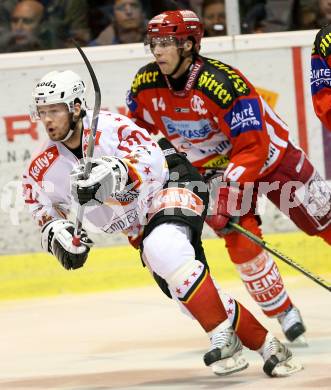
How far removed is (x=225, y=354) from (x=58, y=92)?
109cm

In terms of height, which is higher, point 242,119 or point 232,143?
point 242,119

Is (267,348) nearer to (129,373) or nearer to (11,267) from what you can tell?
(129,373)

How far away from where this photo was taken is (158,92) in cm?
568

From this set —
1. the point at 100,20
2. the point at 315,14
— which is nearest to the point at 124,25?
the point at 100,20

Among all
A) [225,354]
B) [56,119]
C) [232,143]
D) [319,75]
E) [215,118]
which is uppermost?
[56,119]

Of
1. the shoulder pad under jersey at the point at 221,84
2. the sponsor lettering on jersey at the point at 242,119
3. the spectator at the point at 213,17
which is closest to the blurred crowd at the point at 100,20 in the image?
the spectator at the point at 213,17

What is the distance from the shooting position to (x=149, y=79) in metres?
5.72

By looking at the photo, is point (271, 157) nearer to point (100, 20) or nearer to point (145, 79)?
point (145, 79)

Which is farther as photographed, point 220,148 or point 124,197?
point 220,148

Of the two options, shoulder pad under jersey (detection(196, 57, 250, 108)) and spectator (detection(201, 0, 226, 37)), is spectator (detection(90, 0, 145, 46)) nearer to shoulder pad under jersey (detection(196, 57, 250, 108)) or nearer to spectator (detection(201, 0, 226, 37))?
spectator (detection(201, 0, 226, 37))

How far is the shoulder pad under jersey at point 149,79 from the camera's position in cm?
568

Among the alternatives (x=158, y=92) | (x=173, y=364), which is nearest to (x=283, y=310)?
(x=173, y=364)

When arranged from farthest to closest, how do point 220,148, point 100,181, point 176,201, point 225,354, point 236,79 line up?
point 220,148
point 236,79
point 176,201
point 225,354
point 100,181

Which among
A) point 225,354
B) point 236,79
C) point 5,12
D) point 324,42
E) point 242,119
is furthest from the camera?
point 5,12
